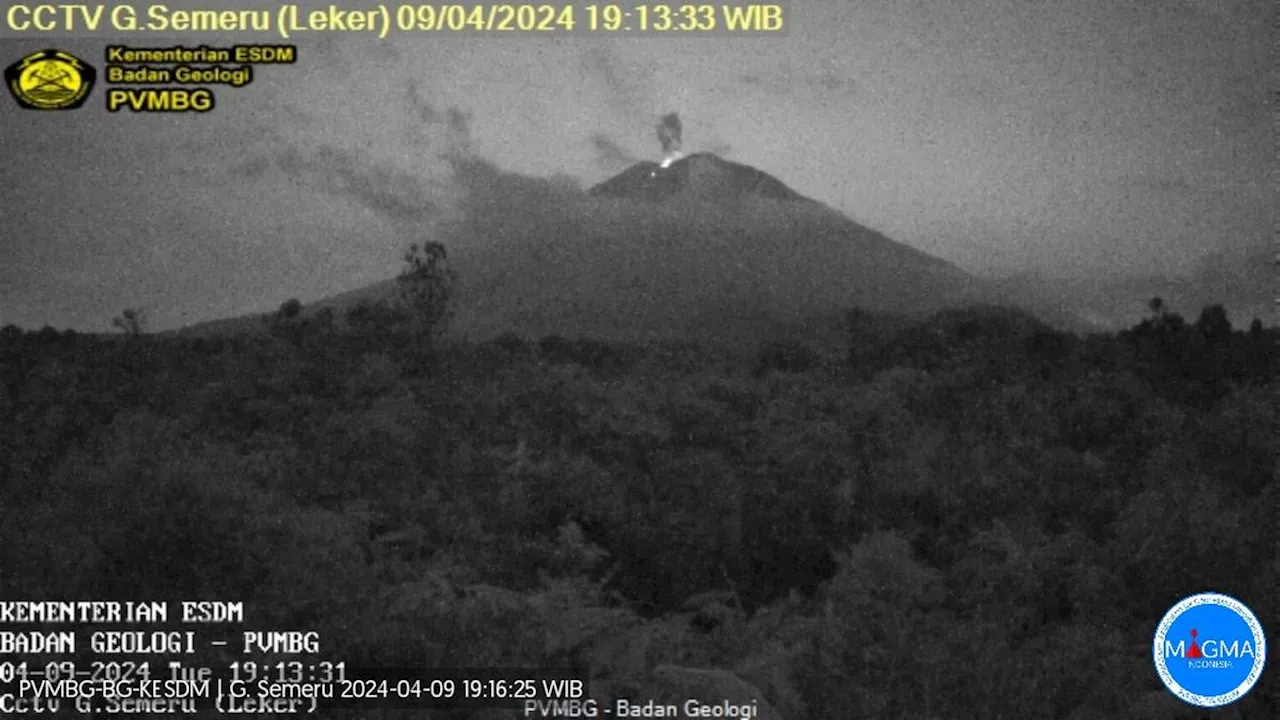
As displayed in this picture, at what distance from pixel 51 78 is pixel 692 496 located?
6.64 meters

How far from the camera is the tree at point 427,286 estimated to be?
38.1 ft

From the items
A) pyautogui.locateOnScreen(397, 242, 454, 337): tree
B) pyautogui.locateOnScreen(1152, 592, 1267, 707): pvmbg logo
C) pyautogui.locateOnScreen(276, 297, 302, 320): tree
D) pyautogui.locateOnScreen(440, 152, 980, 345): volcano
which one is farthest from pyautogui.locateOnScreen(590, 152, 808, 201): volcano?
pyautogui.locateOnScreen(1152, 592, 1267, 707): pvmbg logo

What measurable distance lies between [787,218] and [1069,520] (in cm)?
475

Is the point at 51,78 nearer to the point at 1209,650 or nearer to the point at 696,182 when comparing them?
the point at 696,182

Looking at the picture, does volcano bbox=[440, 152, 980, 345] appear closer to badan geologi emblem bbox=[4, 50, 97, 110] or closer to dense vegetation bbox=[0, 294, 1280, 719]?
dense vegetation bbox=[0, 294, 1280, 719]

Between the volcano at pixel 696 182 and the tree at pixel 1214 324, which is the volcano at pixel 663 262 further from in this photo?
the tree at pixel 1214 324

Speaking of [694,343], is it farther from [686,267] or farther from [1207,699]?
[1207,699]

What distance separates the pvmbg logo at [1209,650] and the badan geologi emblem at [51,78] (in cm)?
900

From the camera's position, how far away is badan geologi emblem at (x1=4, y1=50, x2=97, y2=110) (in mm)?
8422

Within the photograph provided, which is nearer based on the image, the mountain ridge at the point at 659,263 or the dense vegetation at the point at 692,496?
the dense vegetation at the point at 692,496

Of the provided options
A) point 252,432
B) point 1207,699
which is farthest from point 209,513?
point 1207,699

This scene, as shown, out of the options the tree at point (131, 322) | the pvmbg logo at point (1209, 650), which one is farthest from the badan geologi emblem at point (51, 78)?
the pvmbg logo at point (1209, 650)

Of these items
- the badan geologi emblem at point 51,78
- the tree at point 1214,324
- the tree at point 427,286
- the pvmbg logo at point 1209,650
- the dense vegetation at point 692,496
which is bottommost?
the pvmbg logo at point 1209,650

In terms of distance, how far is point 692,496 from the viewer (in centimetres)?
1072
